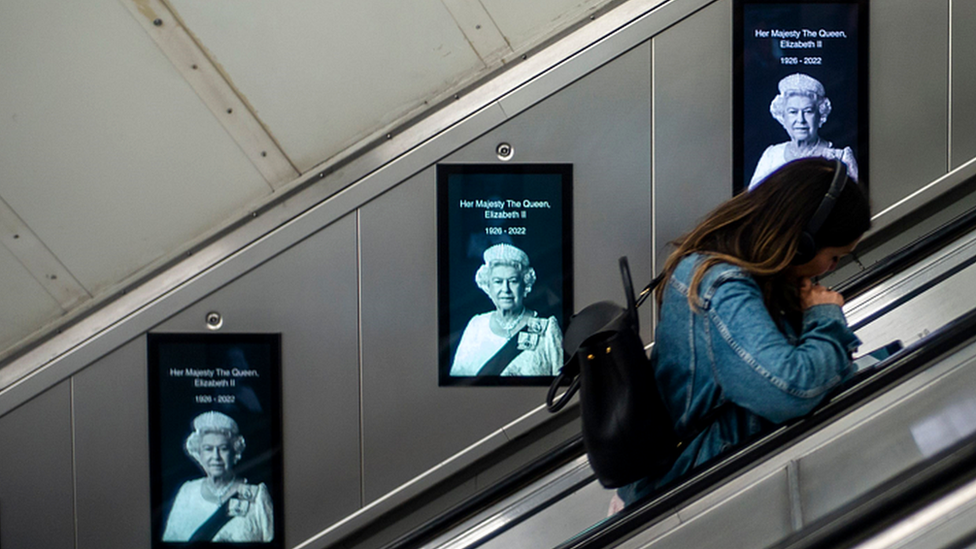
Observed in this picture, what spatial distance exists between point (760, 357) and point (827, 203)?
36 cm

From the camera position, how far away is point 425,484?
3.34 metres

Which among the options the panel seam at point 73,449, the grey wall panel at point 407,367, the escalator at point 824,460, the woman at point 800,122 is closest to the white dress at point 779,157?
the woman at point 800,122

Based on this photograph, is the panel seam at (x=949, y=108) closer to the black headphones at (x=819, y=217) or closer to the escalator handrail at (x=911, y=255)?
the escalator handrail at (x=911, y=255)

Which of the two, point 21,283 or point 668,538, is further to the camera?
point 21,283

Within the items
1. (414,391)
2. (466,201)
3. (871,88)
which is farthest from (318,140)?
(871,88)

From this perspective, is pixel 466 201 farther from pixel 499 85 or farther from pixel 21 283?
pixel 21 283

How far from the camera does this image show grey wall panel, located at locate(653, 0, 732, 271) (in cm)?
317

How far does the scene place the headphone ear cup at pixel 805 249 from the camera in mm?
1625

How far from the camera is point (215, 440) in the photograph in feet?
11.2

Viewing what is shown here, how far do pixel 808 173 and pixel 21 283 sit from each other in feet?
10.6

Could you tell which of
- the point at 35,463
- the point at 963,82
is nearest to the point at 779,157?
the point at 963,82

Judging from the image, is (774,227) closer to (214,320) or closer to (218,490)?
(214,320)

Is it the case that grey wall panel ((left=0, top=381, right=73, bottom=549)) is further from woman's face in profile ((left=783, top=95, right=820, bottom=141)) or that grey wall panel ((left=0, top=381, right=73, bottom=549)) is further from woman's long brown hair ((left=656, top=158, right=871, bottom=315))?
woman's face in profile ((left=783, top=95, right=820, bottom=141))

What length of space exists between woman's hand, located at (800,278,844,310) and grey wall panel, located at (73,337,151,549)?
2.66 meters
